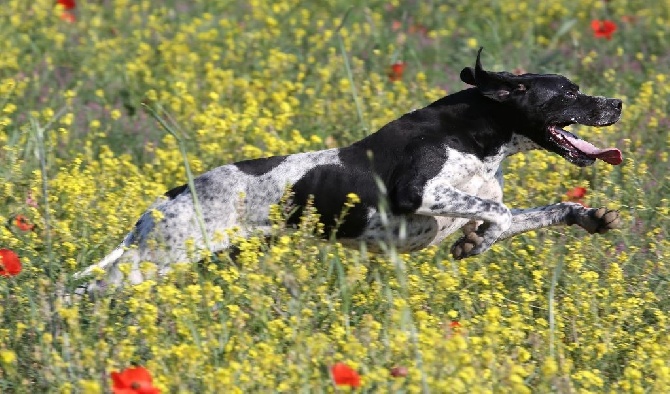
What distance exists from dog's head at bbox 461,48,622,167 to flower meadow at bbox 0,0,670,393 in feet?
1.64

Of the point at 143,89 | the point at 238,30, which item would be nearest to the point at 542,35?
the point at 238,30

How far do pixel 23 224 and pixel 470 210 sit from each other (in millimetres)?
2265

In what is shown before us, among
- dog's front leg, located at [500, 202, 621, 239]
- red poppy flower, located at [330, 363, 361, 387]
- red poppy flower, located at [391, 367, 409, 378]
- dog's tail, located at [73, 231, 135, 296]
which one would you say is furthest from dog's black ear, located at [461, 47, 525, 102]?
red poppy flower, located at [330, 363, 361, 387]

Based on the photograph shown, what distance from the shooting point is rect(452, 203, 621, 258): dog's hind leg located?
624 centimetres

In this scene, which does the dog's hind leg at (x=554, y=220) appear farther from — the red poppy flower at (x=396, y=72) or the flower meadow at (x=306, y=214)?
the red poppy flower at (x=396, y=72)

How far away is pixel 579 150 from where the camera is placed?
6352 millimetres

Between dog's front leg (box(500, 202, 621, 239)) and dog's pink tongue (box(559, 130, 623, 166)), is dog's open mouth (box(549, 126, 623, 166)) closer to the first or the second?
dog's pink tongue (box(559, 130, 623, 166))

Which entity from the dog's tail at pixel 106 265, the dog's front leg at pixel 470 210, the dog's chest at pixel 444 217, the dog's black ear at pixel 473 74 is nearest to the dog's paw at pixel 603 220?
the dog's front leg at pixel 470 210

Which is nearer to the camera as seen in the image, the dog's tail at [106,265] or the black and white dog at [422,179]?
the dog's tail at [106,265]

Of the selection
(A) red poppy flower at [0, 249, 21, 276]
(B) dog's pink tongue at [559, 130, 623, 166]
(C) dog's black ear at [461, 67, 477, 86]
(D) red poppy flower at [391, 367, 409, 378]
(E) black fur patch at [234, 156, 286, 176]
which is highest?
(C) dog's black ear at [461, 67, 477, 86]

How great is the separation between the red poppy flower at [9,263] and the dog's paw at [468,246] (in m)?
2.11

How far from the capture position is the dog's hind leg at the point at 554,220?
6.24m

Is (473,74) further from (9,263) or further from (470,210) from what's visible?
(9,263)

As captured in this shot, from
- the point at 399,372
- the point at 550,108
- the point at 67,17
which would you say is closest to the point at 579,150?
the point at 550,108
